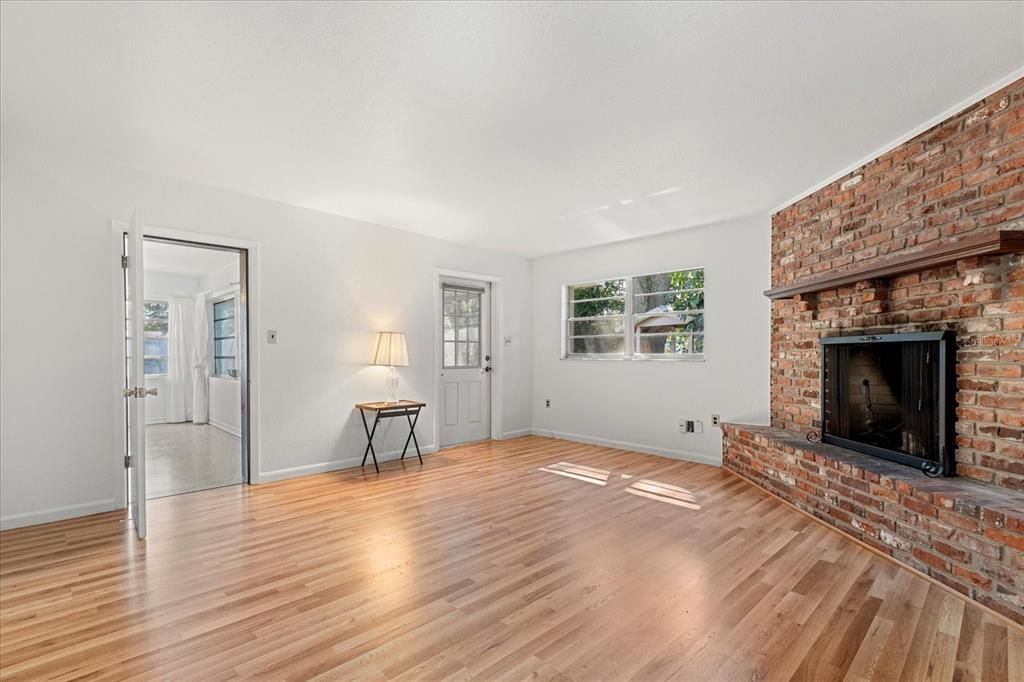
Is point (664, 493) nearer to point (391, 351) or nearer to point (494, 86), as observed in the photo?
point (391, 351)

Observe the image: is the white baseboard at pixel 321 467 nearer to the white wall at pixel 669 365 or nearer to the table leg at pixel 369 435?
the table leg at pixel 369 435

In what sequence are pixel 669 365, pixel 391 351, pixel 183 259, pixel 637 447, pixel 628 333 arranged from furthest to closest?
pixel 183 259, pixel 628 333, pixel 637 447, pixel 669 365, pixel 391 351

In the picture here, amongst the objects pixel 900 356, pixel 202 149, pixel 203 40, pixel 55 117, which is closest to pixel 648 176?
pixel 900 356

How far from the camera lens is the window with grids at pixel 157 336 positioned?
7672 millimetres

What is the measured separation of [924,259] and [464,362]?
14.9 ft

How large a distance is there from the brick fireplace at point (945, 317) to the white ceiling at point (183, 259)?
19.7ft

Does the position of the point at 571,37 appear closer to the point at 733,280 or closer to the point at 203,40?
the point at 203,40

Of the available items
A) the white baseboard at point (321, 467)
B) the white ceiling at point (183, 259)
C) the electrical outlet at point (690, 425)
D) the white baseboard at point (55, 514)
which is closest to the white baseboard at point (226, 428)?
the white ceiling at point (183, 259)

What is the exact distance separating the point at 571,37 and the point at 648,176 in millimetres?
1768

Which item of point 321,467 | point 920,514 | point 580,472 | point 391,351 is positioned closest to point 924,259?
point 920,514

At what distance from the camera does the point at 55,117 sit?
2.74 meters

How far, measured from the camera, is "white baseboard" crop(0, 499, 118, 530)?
312 cm

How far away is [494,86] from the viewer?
7.86ft

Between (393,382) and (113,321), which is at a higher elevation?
(113,321)
